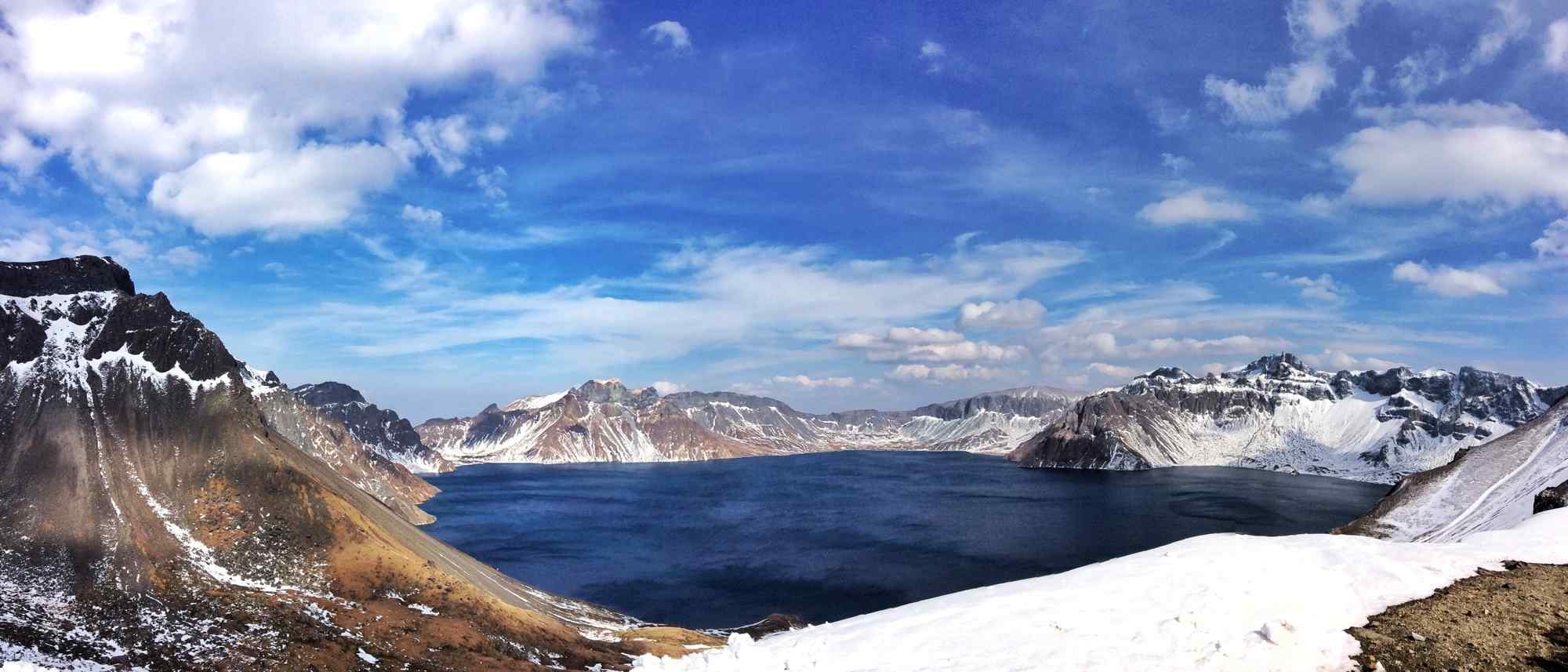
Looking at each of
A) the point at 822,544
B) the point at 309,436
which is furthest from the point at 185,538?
the point at 309,436

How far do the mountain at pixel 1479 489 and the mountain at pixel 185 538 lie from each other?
Answer: 80845 mm

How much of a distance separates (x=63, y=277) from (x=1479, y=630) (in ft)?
354

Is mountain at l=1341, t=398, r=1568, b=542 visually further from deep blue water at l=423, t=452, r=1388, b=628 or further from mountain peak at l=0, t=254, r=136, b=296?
mountain peak at l=0, t=254, r=136, b=296

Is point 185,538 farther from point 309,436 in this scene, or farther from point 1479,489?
point 309,436

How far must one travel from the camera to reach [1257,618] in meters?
19.0

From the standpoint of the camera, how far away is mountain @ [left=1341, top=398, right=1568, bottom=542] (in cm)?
7294

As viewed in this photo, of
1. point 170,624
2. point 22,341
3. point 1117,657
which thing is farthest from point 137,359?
point 1117,657

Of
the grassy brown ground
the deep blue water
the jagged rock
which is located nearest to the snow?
the grassy brown ground

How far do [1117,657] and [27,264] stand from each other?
100761 millimetres

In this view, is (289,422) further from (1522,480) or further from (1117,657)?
(1522,480)

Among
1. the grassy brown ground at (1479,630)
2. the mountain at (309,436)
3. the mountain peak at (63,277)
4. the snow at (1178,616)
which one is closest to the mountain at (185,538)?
the mountain peak at (63,277)

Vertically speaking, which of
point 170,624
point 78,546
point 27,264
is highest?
point 27,264

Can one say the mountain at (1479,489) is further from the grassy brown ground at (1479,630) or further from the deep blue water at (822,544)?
the grassy brown ground at (1479,630)

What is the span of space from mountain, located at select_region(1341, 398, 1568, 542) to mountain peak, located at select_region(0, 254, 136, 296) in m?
139
